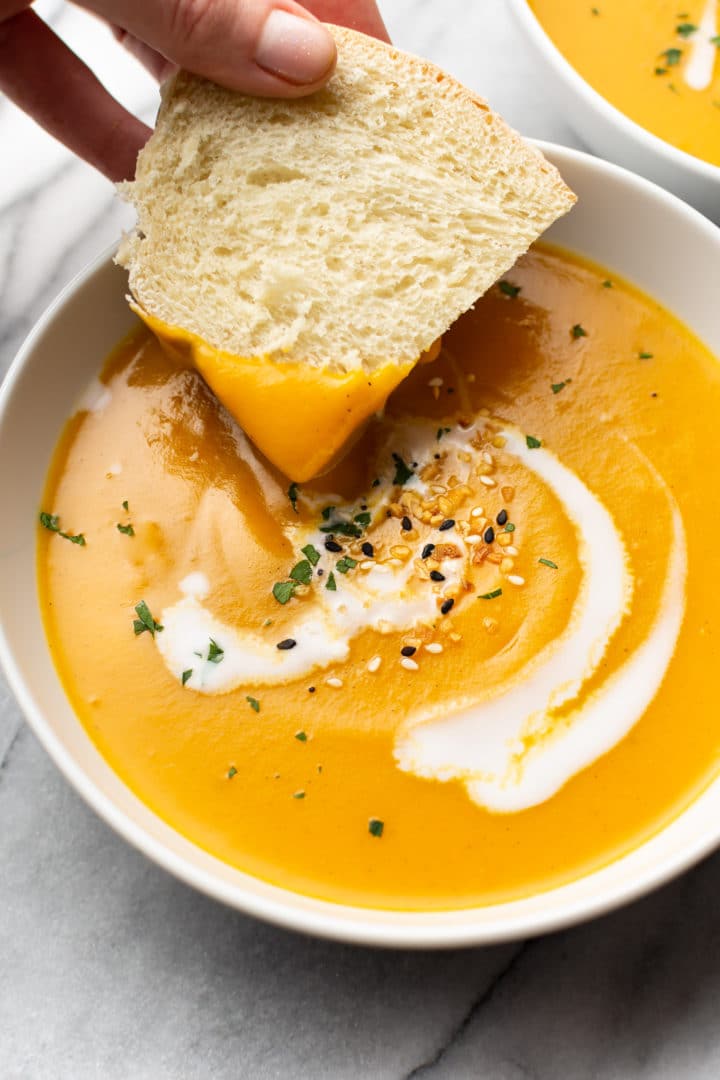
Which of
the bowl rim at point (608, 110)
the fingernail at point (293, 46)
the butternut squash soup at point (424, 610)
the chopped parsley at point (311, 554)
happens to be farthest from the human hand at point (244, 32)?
the chopped parsley at point (311, 554)

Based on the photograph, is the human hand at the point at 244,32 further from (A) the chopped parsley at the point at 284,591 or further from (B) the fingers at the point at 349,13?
(A) the chopped parsley at the point at 284,591

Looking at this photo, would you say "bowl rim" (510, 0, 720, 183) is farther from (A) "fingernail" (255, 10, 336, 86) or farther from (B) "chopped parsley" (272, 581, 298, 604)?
(B) "chopped parsley" (272, 581, 298, 604)

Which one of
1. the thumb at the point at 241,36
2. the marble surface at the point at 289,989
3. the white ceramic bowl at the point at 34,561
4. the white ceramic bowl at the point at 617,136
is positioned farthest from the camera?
the white ceramic bowl at the point at 617,136

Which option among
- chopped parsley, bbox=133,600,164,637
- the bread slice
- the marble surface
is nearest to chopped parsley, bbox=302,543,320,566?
the bread slice

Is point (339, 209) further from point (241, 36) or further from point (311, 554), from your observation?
point (311, 554)

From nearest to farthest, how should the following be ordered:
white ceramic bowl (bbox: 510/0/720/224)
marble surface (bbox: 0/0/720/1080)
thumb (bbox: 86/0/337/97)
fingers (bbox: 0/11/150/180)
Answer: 1. thumb (bbox: 86/0/337/97)
2. marble surface (bbox: 0/0/720/1080)
3. white ceramic bowl (bbox: 510/0/720/224)
4. fingers (bbox: 0/11/150/180)

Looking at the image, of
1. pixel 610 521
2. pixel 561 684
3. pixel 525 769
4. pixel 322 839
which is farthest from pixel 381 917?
pixel 610 521
